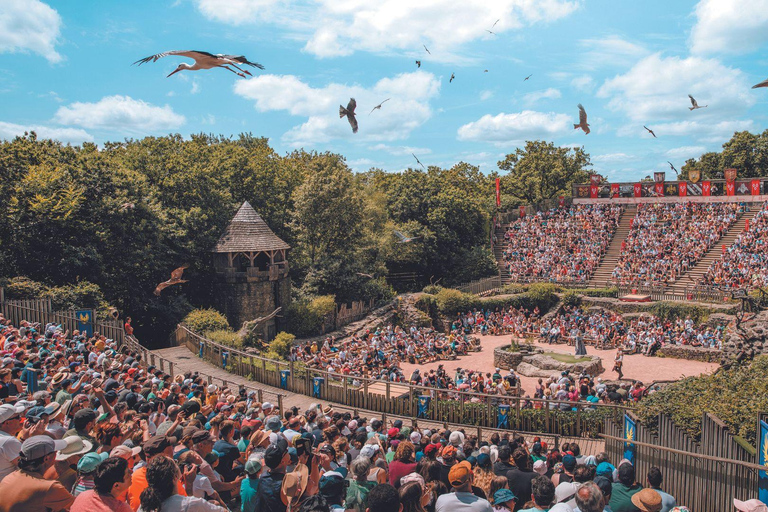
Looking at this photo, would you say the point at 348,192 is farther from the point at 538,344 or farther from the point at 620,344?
the point at 620,344

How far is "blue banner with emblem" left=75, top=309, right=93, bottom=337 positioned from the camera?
18.1 meters

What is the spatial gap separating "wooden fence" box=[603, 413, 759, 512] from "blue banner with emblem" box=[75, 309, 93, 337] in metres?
15.7

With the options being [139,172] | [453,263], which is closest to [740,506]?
[139,172]

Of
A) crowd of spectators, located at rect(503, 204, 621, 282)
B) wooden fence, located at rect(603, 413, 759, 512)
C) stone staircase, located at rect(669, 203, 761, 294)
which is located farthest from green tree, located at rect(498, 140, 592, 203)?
wooden fence, located at rect(603, 413, 759, 512)

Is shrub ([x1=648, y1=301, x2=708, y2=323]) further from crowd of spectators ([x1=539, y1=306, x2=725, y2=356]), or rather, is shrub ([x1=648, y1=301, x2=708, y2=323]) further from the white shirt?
the white shirt

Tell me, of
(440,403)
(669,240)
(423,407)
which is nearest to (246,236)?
(423,407)

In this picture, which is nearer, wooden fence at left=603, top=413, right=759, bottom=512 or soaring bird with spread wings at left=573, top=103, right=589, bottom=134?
wooden fence at left=603, top=413, right=759, bottom=512

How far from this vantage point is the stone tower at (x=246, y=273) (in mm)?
28031

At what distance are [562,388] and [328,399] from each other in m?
6.49

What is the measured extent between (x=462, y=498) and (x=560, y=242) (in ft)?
122

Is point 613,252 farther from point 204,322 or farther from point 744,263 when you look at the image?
point 204,322

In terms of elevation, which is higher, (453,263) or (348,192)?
(348,192)

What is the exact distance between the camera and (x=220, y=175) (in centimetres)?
3203

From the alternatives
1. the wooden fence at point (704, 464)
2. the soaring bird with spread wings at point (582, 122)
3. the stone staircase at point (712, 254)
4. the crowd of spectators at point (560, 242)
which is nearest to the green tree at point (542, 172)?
the crowd of spectators at point (560, 242)
